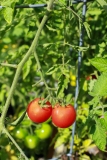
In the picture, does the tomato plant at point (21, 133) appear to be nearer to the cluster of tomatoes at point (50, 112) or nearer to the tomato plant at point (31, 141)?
the tomato plant at point (31, 141)

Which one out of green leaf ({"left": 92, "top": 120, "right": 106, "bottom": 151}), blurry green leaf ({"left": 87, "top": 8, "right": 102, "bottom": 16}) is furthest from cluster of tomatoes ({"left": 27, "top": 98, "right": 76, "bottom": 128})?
blurry green leaf ({"left": 87, "top": 8, "right": 102, "bottom": 16})

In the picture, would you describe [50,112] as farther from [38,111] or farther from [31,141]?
[31,141]

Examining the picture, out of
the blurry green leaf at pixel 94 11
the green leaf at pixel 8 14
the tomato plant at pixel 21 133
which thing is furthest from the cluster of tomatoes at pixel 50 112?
→ the tomato plant at pixel 21 133

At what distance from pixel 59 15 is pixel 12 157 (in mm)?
886

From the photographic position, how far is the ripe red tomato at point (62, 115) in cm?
118

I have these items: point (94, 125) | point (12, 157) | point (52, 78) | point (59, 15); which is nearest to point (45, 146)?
point (12, 157)

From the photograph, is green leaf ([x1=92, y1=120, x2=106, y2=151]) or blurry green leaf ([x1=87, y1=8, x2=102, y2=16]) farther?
blurry green leaf ([x1=87, y1=8, x2=102, y2=16])

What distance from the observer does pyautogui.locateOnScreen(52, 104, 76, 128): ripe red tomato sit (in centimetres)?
118

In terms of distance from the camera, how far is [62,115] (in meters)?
1.17

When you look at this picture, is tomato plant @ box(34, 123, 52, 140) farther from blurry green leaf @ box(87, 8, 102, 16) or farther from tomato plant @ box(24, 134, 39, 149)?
blurry green leaf @ box(87, 8, 102, 16)

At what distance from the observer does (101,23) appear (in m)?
1.85

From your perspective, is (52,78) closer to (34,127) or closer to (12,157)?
(34,127)

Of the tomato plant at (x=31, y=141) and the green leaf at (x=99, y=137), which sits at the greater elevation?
Result: the green leaf at (x=99, y=137)

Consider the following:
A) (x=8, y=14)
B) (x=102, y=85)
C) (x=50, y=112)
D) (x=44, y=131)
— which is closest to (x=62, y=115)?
(x=50, y=112)
